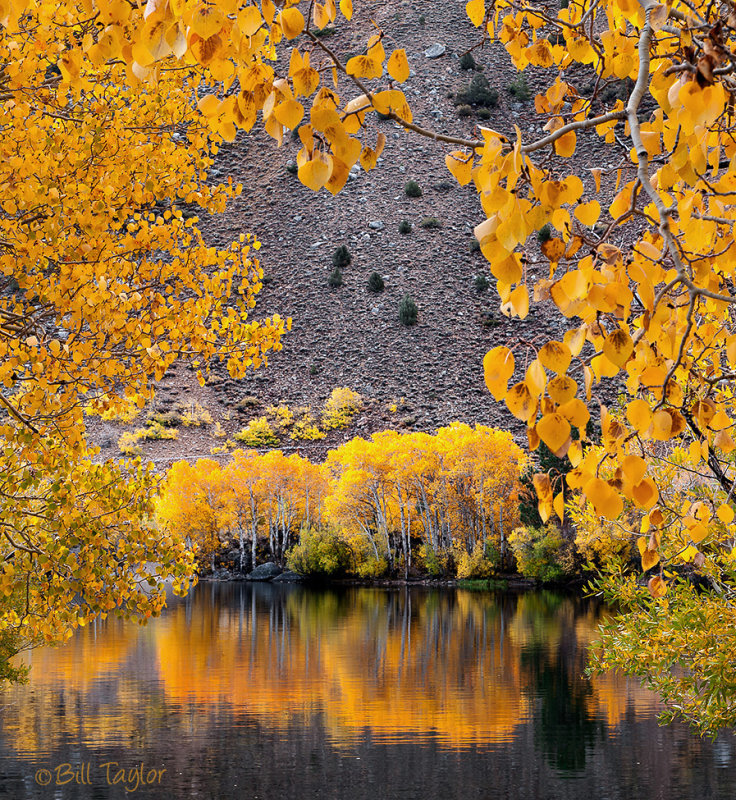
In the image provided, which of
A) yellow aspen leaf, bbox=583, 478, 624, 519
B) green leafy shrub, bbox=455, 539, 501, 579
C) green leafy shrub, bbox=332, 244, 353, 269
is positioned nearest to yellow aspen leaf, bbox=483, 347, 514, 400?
yellow aspen leaf, bbox=583, 478, 624, 519

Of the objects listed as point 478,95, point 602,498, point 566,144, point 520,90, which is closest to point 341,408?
point 478,95

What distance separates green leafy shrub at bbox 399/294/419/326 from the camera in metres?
59.0

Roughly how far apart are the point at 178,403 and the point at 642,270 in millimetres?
59082

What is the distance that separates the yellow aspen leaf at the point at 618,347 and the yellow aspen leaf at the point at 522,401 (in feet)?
0.66

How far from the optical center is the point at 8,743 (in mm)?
14750

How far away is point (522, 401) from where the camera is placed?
1714 mm

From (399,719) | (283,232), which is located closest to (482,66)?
(283,232)

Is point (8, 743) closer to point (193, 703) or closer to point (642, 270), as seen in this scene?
point (193, 703)

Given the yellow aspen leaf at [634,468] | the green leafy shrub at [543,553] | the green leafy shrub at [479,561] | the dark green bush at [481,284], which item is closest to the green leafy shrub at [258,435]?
the dark green bush at [481,284]

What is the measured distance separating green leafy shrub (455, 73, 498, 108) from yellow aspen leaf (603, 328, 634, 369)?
7574 cm

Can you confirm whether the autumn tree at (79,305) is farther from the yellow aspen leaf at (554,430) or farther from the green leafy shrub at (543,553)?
the green leafy shrub at (543,553)

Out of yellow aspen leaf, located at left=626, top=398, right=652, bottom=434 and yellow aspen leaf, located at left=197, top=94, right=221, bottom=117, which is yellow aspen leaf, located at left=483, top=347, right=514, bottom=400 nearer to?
yellow aspen leaf, located at left=626, top=398, right=652, bottom=434

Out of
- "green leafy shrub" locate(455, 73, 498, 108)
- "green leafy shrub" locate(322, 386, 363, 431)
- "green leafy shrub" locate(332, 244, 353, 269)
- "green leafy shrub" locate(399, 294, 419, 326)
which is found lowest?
"green leafy shrub" locate(322, 386, 363, 431)

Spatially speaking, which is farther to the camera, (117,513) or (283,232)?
(283,232)
